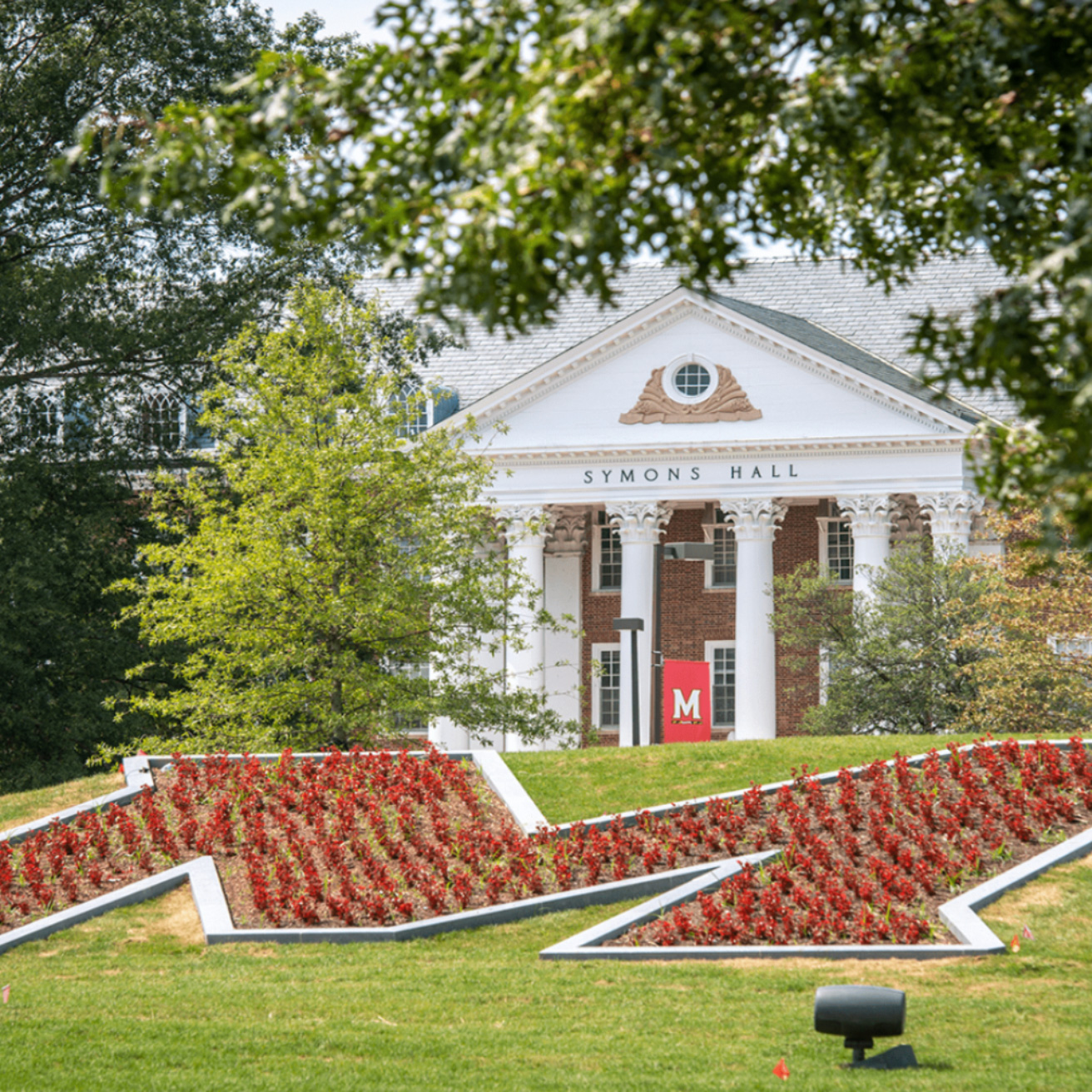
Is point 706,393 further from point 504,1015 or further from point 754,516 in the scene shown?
point 504,1015

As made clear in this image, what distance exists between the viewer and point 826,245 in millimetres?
6629

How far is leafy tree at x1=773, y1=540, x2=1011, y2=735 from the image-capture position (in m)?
30.0

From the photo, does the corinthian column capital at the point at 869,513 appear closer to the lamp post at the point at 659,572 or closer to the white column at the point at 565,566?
the lamp post at the point at 659,572

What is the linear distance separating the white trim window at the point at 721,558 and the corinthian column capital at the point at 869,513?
5663 mm

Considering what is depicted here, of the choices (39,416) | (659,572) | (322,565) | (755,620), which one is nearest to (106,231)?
(39,416)

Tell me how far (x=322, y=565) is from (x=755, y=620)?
18433mm

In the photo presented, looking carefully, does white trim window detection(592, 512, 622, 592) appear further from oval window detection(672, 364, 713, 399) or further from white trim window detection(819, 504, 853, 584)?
oval window detection(672, 364, 713, 399)

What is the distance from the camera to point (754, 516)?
39375 mm

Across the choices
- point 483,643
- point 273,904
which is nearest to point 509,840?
point 273,904

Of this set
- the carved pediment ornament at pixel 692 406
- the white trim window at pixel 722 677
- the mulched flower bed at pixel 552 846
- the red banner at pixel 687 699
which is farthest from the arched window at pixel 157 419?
the white trim window at pixel 722 677

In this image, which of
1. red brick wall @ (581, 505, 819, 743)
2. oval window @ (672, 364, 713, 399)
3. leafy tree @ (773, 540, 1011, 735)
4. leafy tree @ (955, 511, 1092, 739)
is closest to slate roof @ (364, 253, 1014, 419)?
oval window @ (672, 364, 713, 399)

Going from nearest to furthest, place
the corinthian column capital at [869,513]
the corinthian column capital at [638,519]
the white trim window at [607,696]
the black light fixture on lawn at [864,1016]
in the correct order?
→ the black light fixture on lawn at [864,1016] < the corinthian column capital at [869,513] < the corinthian column capital at [638,519] < the white trim window at [607,696]

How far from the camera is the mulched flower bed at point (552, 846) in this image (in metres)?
13.1

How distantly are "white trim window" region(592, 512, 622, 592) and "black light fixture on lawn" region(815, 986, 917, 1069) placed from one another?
36211mm
